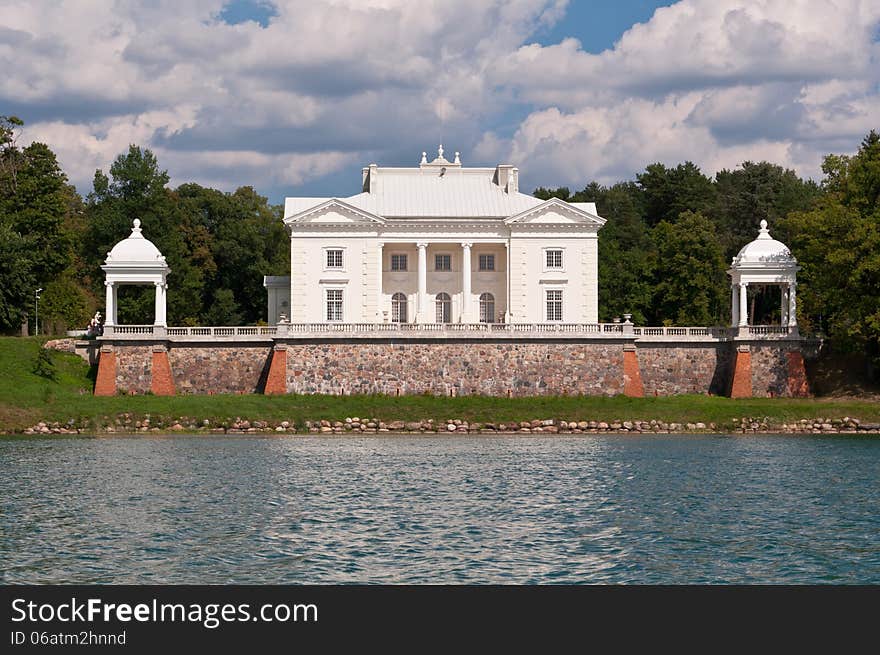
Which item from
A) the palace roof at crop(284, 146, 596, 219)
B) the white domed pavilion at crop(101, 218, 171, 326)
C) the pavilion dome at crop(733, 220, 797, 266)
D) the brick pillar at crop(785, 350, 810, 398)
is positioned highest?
the palace roof at crop(284, 146, 596, 219)

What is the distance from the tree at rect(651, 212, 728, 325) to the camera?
8119 cm

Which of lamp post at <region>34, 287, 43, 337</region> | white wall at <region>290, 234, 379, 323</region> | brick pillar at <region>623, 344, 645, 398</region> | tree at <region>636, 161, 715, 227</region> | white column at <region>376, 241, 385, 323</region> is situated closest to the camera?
brick pillar at <region>623, 344, 645, 398</region>

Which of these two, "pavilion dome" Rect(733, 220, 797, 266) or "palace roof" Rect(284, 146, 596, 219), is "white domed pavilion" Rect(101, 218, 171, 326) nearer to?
"palace roof" Rect(284, 146, 596, 219)

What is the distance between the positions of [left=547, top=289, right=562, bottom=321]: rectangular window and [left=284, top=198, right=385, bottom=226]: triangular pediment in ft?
34.5

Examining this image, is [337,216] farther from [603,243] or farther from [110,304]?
[603,243]

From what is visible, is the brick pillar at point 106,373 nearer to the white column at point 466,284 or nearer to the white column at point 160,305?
the white column at point 160,305

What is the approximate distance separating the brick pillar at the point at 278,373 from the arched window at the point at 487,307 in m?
13.5

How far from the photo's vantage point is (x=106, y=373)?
2635 inches

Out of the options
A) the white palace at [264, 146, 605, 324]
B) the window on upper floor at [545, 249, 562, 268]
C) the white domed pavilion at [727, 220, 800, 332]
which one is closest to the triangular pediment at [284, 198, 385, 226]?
the white palace at [264, 146, 605, 324]

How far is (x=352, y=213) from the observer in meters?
73.1

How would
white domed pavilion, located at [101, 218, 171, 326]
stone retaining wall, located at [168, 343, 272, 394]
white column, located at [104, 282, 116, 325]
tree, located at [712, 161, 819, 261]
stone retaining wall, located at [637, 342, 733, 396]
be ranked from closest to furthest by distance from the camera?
white column, located at [104, 282, 116, 325] → stone retaining wall, located at [168, 343, 272, 394] → white domed pavilion, located at [101, 218, 171, 326] → stone retaining wall, located at [637, 342, 733, 396] → tree, located at [712, 161, 819, 261]
